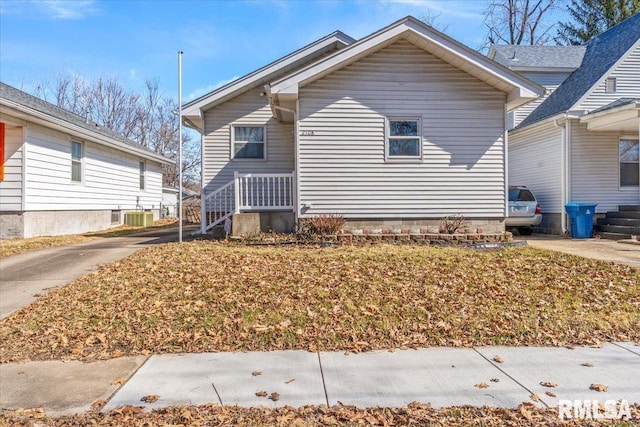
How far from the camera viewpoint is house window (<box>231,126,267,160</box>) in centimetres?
1333

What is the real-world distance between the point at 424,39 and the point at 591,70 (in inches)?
369

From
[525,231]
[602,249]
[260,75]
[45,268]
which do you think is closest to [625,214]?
[525,231]

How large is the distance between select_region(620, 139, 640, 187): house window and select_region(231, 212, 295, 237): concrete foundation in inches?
427

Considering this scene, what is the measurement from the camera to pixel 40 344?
4.35m

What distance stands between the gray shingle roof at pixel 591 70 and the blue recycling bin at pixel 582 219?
3.31 meters

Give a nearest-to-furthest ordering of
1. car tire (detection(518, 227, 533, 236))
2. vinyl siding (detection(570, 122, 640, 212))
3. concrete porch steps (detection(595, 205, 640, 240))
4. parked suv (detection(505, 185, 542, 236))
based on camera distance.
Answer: concrete porch steps (detection(595, 205, 640, 240)) < parked suv (detection(505, 185, 542, 236)) < vinyl siding (detection(570, 122, 640, 212)) < car tire (detection(518, 227, 533, 236))

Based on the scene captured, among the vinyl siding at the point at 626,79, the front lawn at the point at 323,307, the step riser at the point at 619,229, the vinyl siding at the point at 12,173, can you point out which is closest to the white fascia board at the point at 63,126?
the vinyl siding at the point at 12,173

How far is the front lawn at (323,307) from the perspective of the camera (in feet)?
14.5

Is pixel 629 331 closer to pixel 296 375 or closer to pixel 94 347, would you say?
pixel 296 375

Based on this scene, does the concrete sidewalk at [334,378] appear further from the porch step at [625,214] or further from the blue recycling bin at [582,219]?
the porch step at [625,214]

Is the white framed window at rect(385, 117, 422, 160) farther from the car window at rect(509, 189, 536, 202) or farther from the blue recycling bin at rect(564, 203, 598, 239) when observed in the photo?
the blue recycling bin at rect(564, 203, 598, 239)

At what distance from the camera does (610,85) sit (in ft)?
44.8

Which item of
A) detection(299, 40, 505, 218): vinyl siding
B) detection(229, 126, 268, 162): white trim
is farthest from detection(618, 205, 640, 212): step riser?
detection(229, 126, 268, 162): white trim

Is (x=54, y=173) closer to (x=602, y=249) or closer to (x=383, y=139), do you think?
(x=383, y=139)
